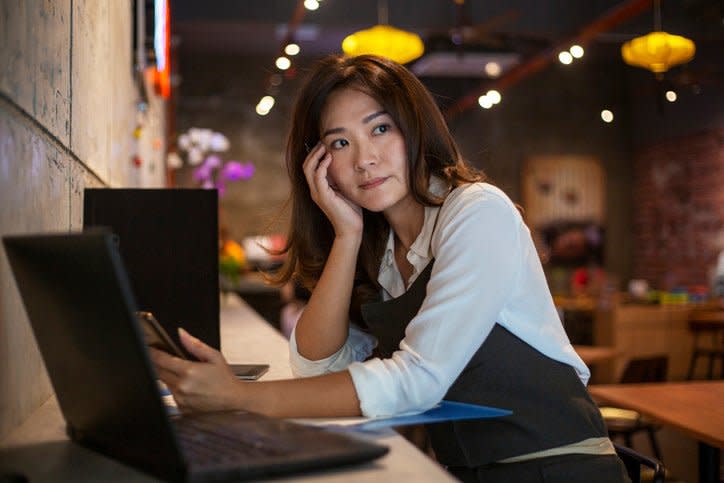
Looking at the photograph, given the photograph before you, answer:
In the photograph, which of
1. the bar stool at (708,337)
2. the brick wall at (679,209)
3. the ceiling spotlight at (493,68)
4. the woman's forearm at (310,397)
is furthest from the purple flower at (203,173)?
the brick wall at (679,209)

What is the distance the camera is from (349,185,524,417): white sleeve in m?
1.23

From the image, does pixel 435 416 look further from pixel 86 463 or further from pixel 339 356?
pixel 339 356

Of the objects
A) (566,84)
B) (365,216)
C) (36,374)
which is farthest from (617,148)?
(36,374)

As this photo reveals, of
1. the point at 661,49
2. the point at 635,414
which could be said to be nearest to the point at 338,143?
the point at 635,414

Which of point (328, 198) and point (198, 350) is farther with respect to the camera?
point (328, 198)

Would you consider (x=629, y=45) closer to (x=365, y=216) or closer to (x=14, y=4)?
(x=365, y=216)

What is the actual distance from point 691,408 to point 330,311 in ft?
4.95

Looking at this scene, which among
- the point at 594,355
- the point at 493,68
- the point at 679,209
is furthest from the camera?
the point at 679,209

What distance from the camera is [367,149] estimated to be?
67.3 inches

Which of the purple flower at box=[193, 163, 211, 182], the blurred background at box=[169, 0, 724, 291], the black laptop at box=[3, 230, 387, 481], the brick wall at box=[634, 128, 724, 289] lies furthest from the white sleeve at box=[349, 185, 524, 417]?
the brick wall at box=[634, 128, 724, 289]

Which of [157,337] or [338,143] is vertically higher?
[338,143]

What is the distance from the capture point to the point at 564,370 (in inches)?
60.9

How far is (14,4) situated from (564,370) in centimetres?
106

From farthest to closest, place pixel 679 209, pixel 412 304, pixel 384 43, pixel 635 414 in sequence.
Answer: pixel 679 209, pixel 384 43, pixel 635 414, pixel 412 304
